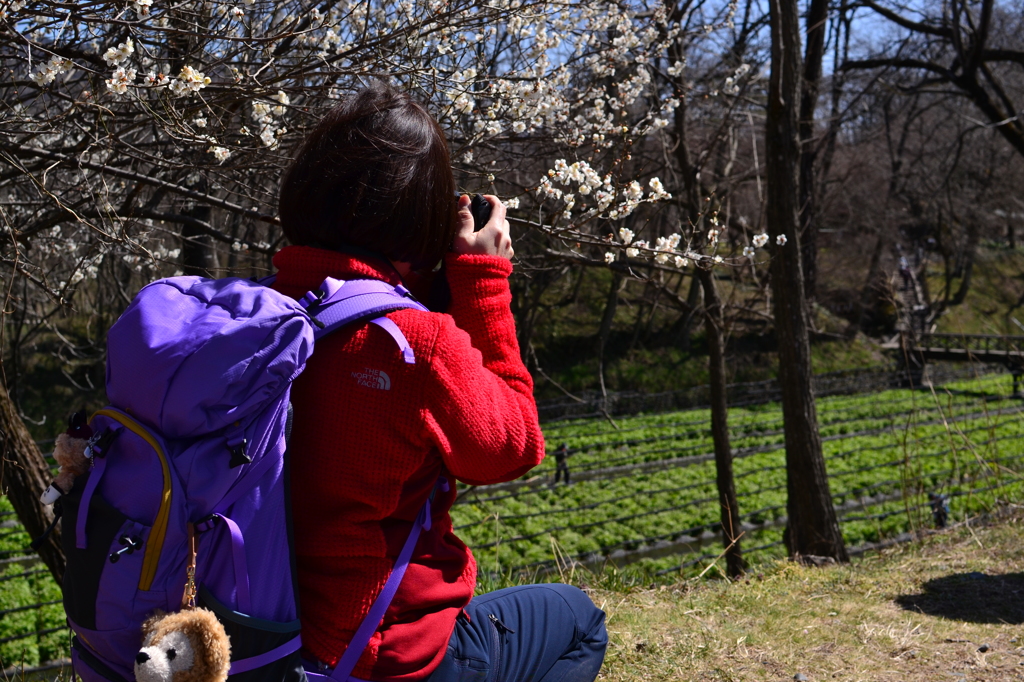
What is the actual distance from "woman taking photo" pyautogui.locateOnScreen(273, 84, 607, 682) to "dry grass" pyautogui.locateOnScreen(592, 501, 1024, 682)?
1.72 meters

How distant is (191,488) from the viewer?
1.24 metres

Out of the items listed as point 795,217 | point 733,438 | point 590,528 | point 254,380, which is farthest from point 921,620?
point 733,438

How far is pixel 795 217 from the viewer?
6355mm

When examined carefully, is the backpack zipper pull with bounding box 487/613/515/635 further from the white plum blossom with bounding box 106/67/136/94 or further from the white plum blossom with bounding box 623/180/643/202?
the white plum blossom with bounding box 623/180/643/202

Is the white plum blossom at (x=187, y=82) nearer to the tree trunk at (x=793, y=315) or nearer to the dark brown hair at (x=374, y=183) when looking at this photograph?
the dark brown hair at (x=374, y=183)

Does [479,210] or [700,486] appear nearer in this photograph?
[479,210]

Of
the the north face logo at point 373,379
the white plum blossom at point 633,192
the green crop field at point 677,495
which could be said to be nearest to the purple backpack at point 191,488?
the the north face logo at point 373,379

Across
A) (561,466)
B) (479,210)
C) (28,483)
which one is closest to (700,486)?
(561,466)

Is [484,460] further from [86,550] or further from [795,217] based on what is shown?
[795,217]

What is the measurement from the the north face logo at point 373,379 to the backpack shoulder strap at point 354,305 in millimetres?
55

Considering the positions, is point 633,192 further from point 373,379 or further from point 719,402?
point 719,402

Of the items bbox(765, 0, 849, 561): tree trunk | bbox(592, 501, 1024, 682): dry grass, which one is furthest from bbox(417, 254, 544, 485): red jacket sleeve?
bbox(765, 0, 849, 561): tree trunk

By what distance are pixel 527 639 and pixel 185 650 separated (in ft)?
2.55

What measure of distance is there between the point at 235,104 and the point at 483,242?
112 inches
